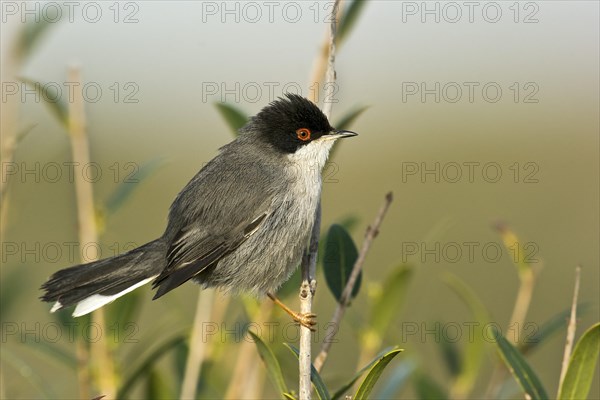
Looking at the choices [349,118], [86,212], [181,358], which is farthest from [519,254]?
[86,212]

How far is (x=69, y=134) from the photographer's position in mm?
3949

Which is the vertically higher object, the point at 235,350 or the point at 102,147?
the point at 102,147

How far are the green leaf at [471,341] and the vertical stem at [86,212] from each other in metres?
1.64

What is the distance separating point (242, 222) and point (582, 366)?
212 centimetres

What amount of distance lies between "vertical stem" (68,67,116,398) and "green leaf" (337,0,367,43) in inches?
49.6

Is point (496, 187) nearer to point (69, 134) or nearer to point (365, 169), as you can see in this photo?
point (365, 169)

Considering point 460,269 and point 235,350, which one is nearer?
point 235,350

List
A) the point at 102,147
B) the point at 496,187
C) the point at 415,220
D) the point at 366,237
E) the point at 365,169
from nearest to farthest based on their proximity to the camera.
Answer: the point at 366,237 < the point at 102,147 < the point at 415,220 < the point at 496,187 < the point at 365,169

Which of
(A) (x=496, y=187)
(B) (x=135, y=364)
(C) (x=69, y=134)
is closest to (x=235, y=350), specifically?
(B) (x=135, y=364)

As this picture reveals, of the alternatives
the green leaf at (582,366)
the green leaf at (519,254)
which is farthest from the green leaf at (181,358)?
the green leaf at (582,366)

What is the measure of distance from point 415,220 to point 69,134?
11059 millimetres

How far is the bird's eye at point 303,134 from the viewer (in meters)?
4.67

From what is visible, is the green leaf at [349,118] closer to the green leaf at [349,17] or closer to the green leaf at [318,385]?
the green leaf at [349,17]

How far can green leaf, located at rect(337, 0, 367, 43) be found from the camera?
3.84m
